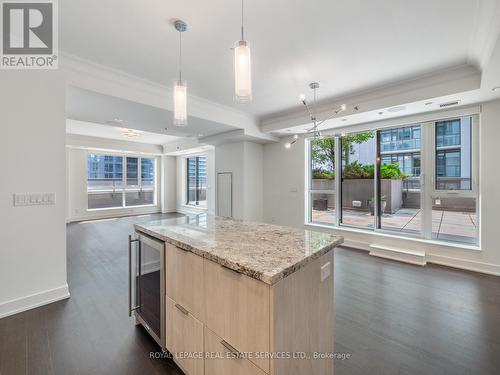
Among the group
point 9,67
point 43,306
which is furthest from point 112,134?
point 43,306

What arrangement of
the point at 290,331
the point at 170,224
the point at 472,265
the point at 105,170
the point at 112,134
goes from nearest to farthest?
1. the point at 290,331
2. the point at 170,224
3. the point at 472,265
4. the point at 112,134
5. the point at 105,170

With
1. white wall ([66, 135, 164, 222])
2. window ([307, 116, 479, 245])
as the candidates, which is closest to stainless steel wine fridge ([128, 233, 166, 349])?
window ([307, 116, 479, 245])

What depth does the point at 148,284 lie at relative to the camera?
2.01m

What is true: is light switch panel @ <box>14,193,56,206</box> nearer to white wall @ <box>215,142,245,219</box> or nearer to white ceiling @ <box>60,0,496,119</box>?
white ceiling @ <box>60,0,496,119</box>

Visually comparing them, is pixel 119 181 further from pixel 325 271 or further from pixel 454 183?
pixel 454 183

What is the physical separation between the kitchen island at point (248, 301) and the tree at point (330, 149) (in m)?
3.99

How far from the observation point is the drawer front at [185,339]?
1.46 m

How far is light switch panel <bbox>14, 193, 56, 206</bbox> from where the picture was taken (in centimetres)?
243

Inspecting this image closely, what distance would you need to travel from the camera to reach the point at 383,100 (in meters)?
3.72

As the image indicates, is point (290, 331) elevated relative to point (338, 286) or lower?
elevated

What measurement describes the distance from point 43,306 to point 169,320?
1.89m

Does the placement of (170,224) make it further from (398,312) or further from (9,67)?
(398,312)

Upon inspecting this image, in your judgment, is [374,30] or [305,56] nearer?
[374,30]

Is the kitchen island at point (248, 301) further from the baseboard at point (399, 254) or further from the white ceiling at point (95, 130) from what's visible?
the white ceiling at point (95, 130)
